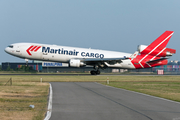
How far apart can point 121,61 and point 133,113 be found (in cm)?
3943

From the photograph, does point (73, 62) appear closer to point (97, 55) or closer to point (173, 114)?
point (97, 55)

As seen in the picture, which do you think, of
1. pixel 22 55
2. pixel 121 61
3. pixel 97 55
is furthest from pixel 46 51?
pixel 121 61

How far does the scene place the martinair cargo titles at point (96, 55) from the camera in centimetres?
4912

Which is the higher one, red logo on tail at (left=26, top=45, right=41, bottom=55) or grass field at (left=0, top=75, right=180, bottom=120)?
red logo on tail at (left=26, top=45, right=41, bottom=55)

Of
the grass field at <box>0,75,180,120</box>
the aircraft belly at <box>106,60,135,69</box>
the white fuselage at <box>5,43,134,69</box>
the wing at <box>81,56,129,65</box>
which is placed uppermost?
the white fuselage at <box>5,43,134,69</box>

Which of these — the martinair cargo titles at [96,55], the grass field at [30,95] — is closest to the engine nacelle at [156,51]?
the martinair cargo titles at [96,55]

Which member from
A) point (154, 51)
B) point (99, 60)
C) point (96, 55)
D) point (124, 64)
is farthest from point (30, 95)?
point (154, 51)

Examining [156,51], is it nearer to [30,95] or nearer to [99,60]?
[99,60]

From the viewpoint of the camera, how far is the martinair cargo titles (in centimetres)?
4912

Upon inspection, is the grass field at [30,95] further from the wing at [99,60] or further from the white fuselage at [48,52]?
the wing at [99,60]

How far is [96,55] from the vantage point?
52.4m

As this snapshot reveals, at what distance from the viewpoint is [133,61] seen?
176 feet

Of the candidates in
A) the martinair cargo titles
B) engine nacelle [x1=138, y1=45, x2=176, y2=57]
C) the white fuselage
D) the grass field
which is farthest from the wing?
the grass field

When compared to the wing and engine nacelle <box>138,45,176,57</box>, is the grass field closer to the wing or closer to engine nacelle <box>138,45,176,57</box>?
the wing
